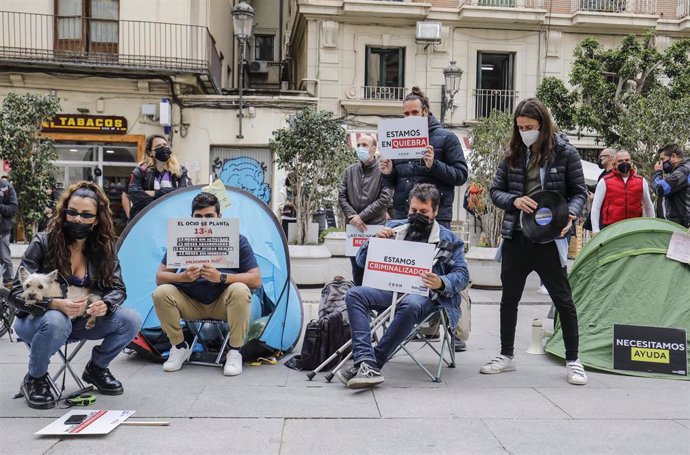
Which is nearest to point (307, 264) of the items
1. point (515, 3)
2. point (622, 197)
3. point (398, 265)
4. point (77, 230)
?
point (622, 197)

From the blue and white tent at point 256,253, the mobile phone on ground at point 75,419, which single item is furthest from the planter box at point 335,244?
the mobile phone on ground at point 75,419

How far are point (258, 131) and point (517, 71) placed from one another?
8349 mm

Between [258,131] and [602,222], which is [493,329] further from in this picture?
[258,131]

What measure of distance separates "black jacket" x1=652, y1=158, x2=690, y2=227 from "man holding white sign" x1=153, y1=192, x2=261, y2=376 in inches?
192

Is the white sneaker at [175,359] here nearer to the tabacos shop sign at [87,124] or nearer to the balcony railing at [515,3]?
the tabacos shop sign at [87,124]

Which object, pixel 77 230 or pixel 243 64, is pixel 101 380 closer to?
pixel 77 230

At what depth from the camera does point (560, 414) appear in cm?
373

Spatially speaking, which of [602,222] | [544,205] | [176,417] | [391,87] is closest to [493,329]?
[602,222]

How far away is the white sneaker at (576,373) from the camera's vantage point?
4398mm

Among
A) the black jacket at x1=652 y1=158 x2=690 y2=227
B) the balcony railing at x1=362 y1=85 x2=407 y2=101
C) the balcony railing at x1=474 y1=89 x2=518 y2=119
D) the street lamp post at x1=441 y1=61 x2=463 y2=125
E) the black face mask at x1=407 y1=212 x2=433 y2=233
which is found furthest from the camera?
the balcony railing at x1=474 y1=89 x2=518 y2=119

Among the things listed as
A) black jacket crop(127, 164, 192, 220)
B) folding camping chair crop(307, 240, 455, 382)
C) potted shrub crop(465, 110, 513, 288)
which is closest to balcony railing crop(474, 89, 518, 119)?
potted shrub crop(465, 110, 513, 288)

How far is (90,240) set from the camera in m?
3.94

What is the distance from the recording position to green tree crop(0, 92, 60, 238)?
421 inches

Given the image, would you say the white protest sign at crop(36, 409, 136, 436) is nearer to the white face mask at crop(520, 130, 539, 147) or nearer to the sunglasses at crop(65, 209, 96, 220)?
the sunglasses at crop(65, 209, 96, 220)
